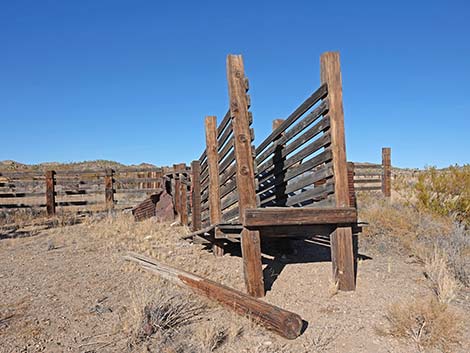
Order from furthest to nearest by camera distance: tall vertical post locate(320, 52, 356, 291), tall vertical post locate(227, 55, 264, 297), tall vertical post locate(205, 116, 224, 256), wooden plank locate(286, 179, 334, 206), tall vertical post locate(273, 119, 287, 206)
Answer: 1. tall vertical post locate(205, 116, 224, 256)
2. tall vertical post locate(273, 119, 287, 206)
3. wooden plank locate(286, 179, 334, 206)
4. tall vertical post locate(320, 52, 356, 291)
5. tall vertical post locate(227, 55, 264, 297)

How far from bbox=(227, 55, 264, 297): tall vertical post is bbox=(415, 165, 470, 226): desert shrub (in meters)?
6.07

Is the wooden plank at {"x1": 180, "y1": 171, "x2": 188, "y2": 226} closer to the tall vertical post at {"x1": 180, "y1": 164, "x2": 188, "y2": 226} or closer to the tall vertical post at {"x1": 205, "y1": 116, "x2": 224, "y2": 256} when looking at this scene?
the tall vertical post at {"x1": 180, "y1": 164, "x2": 188, "y2": 226}

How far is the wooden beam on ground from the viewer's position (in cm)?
436

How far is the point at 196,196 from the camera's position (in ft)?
25.2

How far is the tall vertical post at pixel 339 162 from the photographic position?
4.52 meters

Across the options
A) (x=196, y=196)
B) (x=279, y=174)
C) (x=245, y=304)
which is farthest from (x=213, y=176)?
(x=245, y=304)

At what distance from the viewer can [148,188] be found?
13562mm

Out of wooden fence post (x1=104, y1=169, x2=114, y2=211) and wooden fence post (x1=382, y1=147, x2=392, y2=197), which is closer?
wooden fence post (x1=104, y1=169, x2=114, y2=211)

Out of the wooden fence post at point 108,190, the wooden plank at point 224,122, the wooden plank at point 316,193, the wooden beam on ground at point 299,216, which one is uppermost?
the wooden plank at point 224,122

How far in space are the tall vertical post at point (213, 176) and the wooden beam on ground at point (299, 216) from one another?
1939 millimetres

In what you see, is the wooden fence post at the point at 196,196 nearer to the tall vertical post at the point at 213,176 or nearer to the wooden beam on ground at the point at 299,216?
the tall vertical post at the point at 213,176

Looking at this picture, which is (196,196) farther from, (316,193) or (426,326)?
(426,326)

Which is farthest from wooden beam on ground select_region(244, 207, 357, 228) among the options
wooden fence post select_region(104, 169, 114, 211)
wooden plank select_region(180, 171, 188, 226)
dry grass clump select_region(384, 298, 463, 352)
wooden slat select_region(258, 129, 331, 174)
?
wooden fence post select_region(104, 169, 114, 211)

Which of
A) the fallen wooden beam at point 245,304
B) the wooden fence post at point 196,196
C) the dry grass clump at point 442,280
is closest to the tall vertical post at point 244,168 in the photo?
the fallen wooden beam at point 245,304
